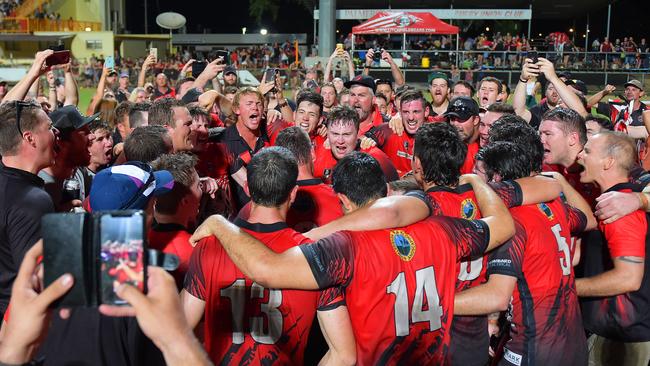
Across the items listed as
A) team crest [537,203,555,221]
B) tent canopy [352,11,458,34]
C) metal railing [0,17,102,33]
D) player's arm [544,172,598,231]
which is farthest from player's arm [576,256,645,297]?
metal railing [0,17,102,33]

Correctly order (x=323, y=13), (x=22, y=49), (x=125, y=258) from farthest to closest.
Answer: (x=22, y=49) < (x=323, y=13) < (x=125, y=258)

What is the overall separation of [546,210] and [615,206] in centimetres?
56

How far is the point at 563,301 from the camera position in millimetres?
3723

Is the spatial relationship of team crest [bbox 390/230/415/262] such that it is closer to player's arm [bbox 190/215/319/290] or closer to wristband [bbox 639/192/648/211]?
player's arm [bbox 190/215/319/290]

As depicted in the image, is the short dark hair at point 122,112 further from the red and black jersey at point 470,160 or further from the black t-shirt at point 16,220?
the red and black jersey at point 470,160

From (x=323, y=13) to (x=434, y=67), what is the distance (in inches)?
239

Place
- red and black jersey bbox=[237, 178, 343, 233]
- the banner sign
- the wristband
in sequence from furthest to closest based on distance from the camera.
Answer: the banner sign, red and black jersey bbox=[237, 178, 343, 233], the wristband

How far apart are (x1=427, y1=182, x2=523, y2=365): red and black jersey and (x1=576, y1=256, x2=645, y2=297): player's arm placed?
885 mm

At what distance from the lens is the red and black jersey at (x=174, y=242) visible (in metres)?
3.42

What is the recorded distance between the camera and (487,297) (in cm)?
347

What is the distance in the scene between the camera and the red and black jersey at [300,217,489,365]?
2998 mm

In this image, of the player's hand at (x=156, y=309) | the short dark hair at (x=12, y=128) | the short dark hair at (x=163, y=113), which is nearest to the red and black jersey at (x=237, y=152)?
the short dark hair at (x=163, y=113)

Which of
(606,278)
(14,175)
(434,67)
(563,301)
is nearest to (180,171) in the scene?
(14,175)

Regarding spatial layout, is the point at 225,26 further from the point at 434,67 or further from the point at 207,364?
the point at 207,364
